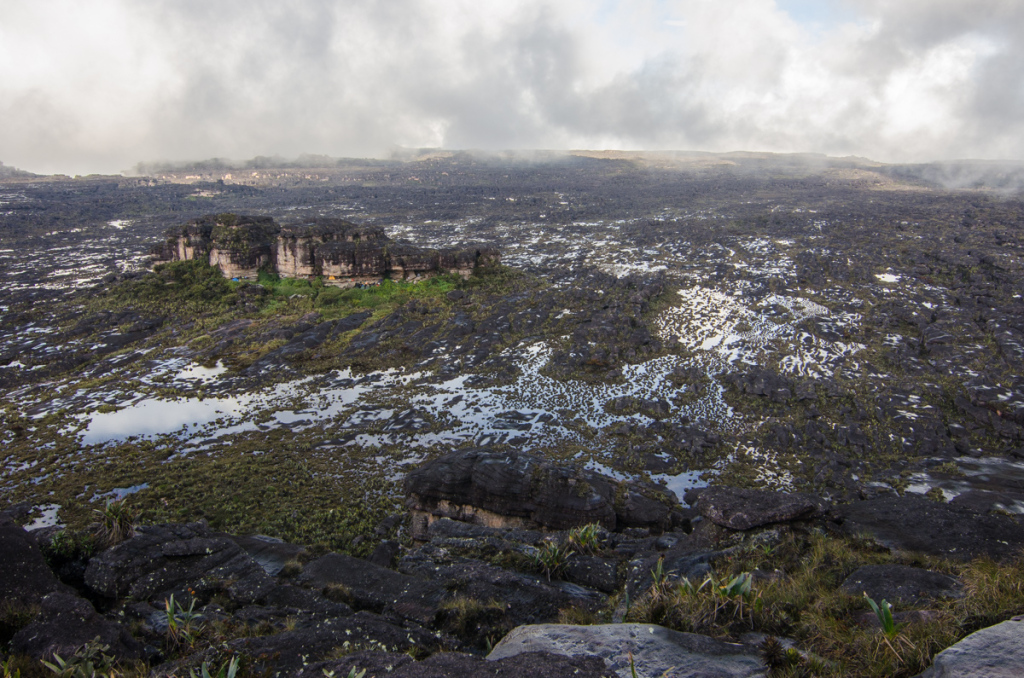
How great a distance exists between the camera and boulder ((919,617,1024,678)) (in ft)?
13.0

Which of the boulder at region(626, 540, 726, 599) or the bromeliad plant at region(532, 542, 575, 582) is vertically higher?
the boulder at region(626, 540, 726, 599)

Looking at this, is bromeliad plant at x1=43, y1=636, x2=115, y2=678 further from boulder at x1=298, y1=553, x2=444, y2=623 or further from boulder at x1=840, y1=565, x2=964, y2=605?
boulder at x1=840, y1=565, x2=964, y2=605

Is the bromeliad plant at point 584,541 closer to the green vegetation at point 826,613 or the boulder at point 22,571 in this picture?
the green vegetation at point 826,613

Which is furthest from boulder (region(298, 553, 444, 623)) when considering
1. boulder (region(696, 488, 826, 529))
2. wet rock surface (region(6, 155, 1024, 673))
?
boulder (region(696, 488, 826, 529))

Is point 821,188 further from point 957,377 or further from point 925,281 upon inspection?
point 957,377

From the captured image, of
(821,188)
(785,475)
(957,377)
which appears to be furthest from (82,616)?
(821,188)

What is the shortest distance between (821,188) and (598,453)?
86.8m

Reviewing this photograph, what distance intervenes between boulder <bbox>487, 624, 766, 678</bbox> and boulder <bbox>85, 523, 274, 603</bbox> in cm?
554

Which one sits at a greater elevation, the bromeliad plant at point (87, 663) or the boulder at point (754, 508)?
the bromeliad plant at point (87, 663)

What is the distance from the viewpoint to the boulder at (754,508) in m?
10.3

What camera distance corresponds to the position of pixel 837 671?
4.75 metres

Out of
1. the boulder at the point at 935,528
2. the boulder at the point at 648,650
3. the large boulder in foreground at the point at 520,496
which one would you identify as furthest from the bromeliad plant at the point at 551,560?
the boulder at the point at 935,528

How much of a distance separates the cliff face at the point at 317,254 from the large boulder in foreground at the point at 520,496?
76.5ft

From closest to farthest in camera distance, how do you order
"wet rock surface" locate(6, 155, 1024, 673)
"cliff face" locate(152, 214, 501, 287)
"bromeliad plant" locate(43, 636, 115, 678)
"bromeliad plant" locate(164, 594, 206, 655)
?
"bromeliad plant" locate(43, 636, 115, 678) < "bromeliad plant" locate(164, 594, 206, 655) < "wet rock surface" locate(6, 155, 1024, 673) < "cliff face" locate(152, 214, 501, 287)
